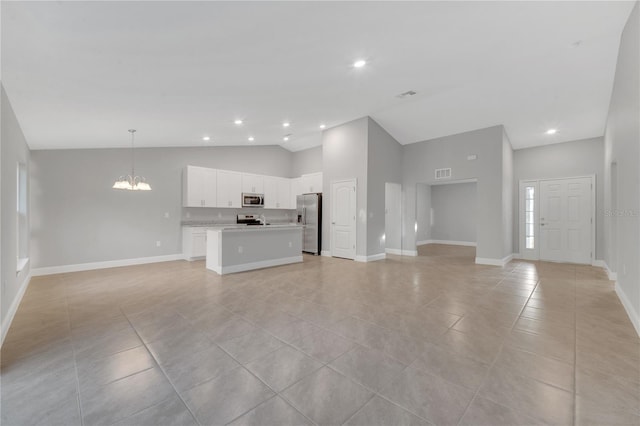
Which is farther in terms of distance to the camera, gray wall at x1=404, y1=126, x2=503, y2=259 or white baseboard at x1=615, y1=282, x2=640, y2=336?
gray wall at x1=404, y1=126, x2=503, y2=259

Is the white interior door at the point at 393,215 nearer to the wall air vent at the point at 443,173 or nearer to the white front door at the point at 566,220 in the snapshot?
the wall air vent at the point at 443,173

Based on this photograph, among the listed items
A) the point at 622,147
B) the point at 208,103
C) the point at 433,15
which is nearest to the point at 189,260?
the point at 208,103

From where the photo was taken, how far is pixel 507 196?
22.2 feet

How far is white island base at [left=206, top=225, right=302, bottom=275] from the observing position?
531cm

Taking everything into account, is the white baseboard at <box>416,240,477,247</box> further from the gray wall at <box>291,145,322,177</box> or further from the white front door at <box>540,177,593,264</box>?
the gray wall at <box>291,145,322,177</box>

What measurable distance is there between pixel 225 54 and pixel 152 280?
12.8ft

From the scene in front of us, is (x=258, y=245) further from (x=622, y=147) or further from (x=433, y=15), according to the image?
→ (x=622, y=147)

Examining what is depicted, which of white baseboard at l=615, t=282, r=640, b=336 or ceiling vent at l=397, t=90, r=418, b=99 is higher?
ceiling vent at l=397, t=90, r=418, b=99

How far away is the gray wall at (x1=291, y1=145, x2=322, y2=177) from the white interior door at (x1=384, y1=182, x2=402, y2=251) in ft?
7.28

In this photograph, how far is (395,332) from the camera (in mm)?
2773

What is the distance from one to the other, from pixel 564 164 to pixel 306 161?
6.80 metres

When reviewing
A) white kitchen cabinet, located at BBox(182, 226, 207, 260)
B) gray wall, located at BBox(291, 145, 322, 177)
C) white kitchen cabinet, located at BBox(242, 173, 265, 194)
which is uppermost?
gray wall, located at BBox(291, 145, 322, 177)

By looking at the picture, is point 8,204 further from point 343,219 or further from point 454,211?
point 454,211

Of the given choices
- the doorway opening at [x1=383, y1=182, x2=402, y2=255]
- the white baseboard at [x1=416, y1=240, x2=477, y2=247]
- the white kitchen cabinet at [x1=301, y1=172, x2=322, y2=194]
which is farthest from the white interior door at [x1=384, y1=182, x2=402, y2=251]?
the white baseboard at [x1=416, y1=240, x2=477, y2=247]
